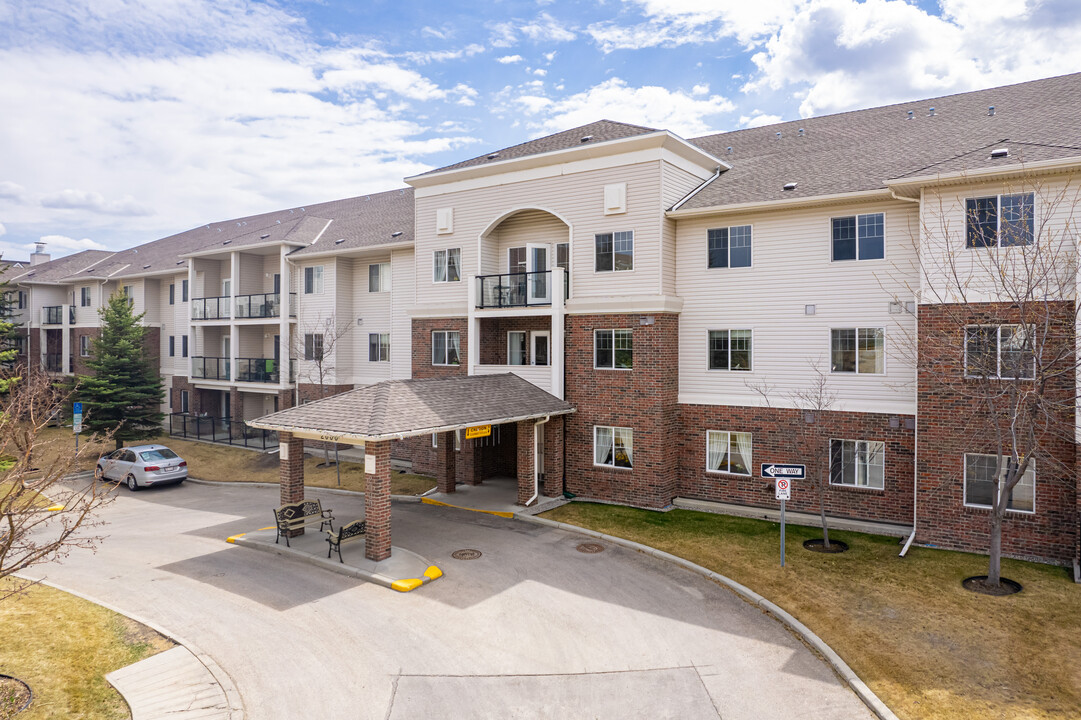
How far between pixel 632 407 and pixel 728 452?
120 inches

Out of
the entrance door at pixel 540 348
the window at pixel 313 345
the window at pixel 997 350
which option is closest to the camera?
the window at pixel 997 350

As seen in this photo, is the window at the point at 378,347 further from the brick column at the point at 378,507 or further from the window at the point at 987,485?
the window at the point at 987,485

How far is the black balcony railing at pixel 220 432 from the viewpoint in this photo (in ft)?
92.1

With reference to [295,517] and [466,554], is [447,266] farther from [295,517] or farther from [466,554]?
[466,554]

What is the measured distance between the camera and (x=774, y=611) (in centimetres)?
1112

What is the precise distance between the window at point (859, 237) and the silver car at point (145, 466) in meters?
22.8

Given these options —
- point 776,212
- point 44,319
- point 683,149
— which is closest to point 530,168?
point 683,149

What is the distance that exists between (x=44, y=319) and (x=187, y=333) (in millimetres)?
14209

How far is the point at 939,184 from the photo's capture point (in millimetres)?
14195

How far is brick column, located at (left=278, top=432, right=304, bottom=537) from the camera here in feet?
49.7

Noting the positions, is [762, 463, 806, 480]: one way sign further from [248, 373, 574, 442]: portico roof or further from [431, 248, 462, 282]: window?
[431, 248, 462, 282]: window

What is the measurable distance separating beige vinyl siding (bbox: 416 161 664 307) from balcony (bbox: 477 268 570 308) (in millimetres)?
722

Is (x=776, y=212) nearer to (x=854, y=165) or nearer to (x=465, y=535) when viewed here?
(x=854, y=165)

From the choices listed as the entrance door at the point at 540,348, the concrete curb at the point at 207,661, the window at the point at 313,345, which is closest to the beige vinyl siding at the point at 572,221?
the entrance door at the point at 540,348
